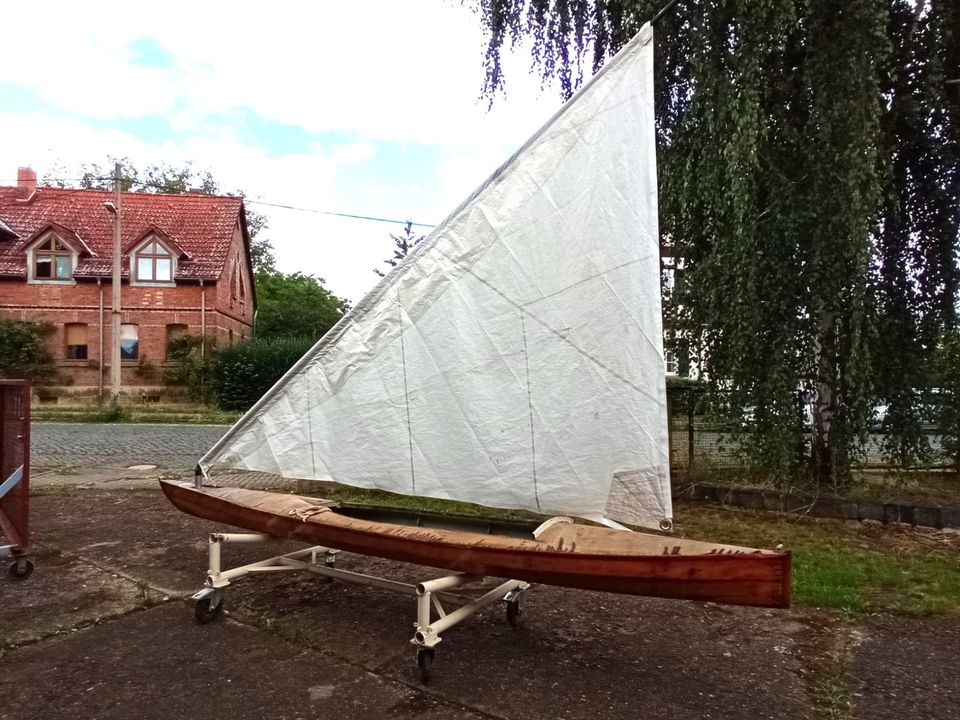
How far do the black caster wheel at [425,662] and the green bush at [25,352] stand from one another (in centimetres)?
2496

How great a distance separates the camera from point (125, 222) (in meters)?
26.2

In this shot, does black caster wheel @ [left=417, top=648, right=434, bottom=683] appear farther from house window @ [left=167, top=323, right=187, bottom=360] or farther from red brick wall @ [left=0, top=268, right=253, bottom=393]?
house window @ [left=167, top=323, right=187, bottom=360]

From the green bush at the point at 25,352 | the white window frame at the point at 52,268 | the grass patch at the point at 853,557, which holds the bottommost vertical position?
the grass patch at the point at 853,557

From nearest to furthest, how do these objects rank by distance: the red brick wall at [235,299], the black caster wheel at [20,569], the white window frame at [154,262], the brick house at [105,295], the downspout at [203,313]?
1. the black caster wheel at [20,569]
2. the brick house at [105,295]
3. the downspout at [203,313]
4. the white window frame at [154,262]
5. the red brick wall at [235,299]

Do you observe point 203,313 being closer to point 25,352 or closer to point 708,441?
point 25,352

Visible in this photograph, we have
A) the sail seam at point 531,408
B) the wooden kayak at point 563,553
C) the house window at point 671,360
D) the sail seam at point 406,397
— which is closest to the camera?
the wooden kayak at point 563,553

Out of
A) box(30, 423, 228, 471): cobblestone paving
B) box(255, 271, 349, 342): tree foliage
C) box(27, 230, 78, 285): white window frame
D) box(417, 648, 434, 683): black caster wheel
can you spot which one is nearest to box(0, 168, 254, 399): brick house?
box(27, 230, 78, 285): white window frame

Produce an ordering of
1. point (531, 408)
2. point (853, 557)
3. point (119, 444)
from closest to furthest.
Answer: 1. point (531, 408)
2. point (853, 557)
3. point (119, 444)

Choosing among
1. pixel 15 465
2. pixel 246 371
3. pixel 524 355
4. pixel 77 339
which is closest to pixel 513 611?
pixel 524 355

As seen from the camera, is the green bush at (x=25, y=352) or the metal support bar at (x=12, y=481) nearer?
the metal support bar at (x=12, y=481)

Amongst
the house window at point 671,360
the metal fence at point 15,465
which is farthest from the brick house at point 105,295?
the metal fence at point 15,465

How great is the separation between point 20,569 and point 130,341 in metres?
22.4

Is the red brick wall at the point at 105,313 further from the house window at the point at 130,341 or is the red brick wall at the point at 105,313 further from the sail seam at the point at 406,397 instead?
the sail seam at the point at 406,397

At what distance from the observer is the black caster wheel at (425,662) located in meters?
3.14
